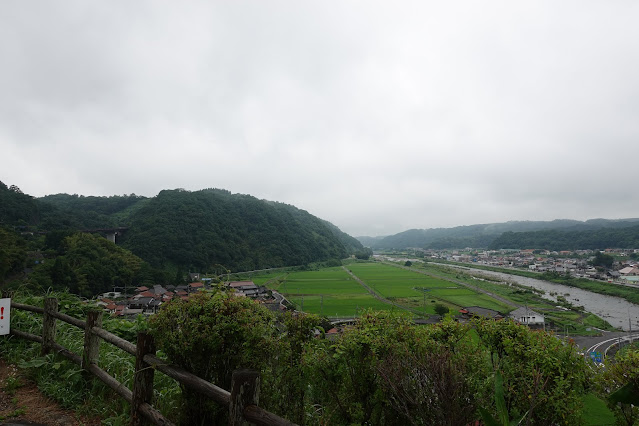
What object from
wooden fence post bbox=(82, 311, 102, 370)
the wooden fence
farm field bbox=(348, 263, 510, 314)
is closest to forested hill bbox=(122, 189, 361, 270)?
farm field bbox=(348, 263, 510, 314)

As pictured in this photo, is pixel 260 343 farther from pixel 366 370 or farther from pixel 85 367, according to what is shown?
pixel 85 367

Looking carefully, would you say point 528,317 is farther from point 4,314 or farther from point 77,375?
point 4,314

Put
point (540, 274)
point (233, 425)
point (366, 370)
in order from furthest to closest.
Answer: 1. point (540, 274)
2. point (366, 370)
3. point (233, 425)

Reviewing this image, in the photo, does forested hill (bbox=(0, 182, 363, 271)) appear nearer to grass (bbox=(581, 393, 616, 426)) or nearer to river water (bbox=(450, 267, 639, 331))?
grass (bbox=(581, 393, 616, 426))

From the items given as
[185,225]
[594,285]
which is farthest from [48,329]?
[594,285]

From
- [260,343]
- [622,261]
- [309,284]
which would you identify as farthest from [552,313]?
[622,261]

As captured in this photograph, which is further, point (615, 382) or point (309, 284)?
point (309, 284)
